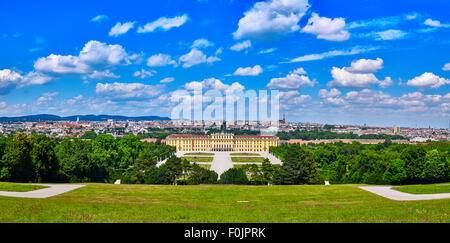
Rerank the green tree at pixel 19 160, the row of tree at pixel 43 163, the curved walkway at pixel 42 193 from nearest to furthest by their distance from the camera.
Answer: the curved walkway at pixel 42 193, the green tree at pixel 19 160, the row of tree at pixel 43 163

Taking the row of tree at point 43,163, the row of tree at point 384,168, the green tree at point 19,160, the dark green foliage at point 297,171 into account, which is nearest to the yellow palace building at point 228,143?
the row of tree at point 43,163

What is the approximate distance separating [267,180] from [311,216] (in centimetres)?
1978

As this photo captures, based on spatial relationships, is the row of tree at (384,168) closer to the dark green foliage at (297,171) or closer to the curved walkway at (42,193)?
the dark green foliage at (297,171)

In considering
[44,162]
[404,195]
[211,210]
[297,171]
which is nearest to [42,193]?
[211,210]

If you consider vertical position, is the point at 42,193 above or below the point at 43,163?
below

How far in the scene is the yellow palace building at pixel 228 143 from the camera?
9669 centimetres

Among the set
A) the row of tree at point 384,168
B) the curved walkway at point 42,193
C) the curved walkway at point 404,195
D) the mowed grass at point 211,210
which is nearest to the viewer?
the mowed grass at point 211,210

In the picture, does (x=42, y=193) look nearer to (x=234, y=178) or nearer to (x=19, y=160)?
(x=19, y=160)

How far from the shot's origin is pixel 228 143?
9806 cm

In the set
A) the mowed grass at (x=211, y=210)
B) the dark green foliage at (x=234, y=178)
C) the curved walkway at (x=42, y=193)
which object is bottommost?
the dark green foliage at (x=234, y=178)

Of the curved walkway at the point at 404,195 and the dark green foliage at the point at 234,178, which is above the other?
the curved walkway at the point at 404,195

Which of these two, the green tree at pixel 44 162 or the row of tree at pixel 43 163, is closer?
the row of tree at pixel 43 163

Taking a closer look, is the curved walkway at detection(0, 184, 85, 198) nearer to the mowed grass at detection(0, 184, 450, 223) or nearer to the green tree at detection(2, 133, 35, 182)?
the mowed grass at detection(0, 184, 450, 223)
